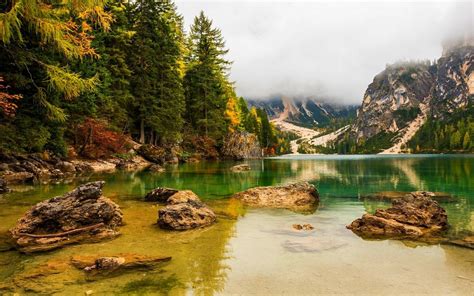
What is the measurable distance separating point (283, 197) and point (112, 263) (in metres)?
10.1

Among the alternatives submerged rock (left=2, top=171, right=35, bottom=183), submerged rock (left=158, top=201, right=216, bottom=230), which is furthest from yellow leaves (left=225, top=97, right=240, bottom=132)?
submerged rock (left=158, top=201, right=216, bottom=230)

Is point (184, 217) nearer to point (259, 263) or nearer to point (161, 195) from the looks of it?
point (259, 263)

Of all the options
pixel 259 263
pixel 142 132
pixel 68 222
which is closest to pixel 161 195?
pixel 68 222

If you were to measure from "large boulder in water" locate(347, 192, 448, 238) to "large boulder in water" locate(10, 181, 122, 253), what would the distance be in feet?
23.7

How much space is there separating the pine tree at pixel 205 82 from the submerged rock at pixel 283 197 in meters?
44.6

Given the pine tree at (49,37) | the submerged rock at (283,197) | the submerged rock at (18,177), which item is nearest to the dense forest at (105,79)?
the pine tree at (49,37)

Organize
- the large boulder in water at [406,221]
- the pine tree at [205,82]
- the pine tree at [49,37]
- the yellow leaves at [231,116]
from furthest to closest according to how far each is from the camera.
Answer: the yellow leaves at [231,116] < the pine tree at [205,82] < the pine tree at [49,37] < the large boulder in water at [406,221]

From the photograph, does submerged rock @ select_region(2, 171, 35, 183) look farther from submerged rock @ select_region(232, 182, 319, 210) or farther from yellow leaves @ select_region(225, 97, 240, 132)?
yellow leaves @ select_region(225, 97, 240, 132)

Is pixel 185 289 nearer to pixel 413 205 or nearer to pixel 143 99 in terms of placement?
pixel 413 205

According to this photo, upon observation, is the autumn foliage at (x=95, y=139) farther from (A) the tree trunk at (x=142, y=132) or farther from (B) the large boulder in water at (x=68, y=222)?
(B) the large boulder in water at (x=68, y=222)

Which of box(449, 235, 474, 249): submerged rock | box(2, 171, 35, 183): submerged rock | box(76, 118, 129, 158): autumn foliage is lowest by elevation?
box(449, 235, 474, 249): submerged rock

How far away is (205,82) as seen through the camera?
2372 inches

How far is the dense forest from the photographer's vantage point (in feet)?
51.8

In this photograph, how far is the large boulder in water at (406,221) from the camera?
977 centimetres
